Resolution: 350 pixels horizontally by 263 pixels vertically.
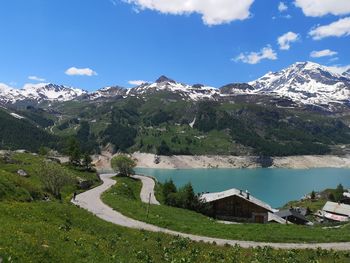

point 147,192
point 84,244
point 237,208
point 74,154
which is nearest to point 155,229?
point 84,244

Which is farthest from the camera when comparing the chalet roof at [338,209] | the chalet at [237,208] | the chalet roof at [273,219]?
the chalet roof at [338,209]

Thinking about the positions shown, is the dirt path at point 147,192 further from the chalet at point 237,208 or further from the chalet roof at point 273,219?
the chalet roof at point 273,219

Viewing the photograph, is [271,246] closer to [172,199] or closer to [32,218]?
[32,218]

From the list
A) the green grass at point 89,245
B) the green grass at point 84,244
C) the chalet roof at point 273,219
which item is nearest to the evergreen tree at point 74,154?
the chalet roof at point 273,219

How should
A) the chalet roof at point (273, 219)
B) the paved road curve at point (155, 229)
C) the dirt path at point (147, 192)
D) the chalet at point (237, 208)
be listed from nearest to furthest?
the paved road curve at point (155, 229), the chalet roof at point (273, 219), the dirt path at point (147, 192), the chalet at point (237, 208)

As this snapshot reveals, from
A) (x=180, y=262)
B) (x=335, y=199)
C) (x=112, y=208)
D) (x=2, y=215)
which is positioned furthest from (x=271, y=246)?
(x=335, y=199)

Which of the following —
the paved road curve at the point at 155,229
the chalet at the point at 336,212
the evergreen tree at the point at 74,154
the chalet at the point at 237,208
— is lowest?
the chalet at the point at 336,212

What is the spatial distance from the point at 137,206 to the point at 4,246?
4150cm

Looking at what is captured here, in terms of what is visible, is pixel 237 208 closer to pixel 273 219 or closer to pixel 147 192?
pixel 273 219

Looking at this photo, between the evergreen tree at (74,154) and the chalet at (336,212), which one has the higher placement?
the evergreen tree at (74,154)

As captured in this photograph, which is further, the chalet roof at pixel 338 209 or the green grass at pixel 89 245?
the chalet roof at pixel 338 209

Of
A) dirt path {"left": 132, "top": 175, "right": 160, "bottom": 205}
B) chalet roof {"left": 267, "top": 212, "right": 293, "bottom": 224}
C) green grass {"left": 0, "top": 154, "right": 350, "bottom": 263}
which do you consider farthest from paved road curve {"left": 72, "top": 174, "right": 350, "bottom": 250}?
chalet roof {"left": 267, "top": 212, "right": 293, "bottom": 224}

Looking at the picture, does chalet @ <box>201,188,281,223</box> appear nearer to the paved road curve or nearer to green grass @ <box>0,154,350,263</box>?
the paved road curve

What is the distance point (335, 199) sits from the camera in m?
150
